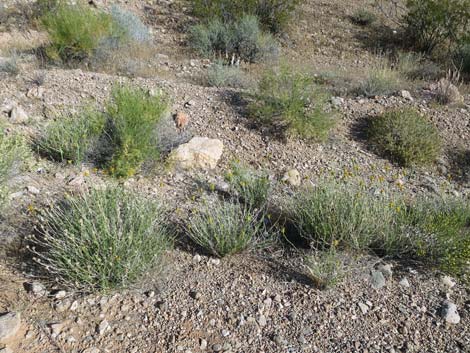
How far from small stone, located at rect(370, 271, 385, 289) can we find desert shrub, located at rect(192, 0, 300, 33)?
305 inches

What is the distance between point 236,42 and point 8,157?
20.7 ft

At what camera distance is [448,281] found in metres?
3.25

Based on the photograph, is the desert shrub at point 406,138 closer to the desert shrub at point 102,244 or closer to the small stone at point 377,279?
the small stone at point 377,279

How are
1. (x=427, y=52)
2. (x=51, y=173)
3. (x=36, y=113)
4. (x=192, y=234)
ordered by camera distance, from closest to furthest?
(x=192, y=234)
(x=51, y=173)
(x=36, y=113)
(x=427, y=52)

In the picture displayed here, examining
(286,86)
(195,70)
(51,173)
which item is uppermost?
(286,86)

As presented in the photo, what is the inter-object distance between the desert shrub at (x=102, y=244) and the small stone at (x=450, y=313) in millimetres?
2032

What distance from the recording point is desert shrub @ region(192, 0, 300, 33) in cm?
989

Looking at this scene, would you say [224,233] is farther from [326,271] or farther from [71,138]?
[71,138]

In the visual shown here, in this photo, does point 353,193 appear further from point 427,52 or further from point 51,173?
point 427,52

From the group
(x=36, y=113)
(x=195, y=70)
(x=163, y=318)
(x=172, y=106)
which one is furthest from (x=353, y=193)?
(x=195, y=70)

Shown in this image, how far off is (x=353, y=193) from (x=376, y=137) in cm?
193

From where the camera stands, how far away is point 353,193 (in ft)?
11.7

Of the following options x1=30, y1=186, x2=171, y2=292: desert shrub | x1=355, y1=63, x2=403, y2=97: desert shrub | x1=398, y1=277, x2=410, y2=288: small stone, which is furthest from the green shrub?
x1=398, y1=277, x2=410, y2=288: small stone

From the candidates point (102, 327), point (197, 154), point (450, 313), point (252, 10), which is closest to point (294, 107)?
point (197, 154)
